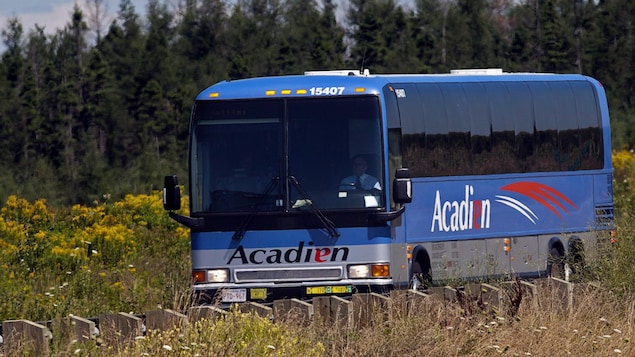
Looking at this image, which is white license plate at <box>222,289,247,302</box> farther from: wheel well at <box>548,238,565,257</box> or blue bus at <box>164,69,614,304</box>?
wheel well at <box>548,238,565,257</box>

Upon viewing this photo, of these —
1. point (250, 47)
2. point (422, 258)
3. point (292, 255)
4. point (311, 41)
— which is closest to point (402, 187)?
point (292, 255)

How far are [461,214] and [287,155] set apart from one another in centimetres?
354

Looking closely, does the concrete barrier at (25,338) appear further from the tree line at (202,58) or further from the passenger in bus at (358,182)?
the tree line at (202,58)

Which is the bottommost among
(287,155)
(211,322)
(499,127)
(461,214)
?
(211,322)

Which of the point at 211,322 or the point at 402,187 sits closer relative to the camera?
the point at 211,322

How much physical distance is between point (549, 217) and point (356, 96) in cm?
546

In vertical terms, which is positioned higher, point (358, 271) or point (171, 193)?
point (171, 193)

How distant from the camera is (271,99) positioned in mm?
17609

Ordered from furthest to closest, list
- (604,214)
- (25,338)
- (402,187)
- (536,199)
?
(604,214)
(536,199)
(402,187)
(25,338)

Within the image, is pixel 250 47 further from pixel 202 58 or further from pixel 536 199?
pixel 536 199

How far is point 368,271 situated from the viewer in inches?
659

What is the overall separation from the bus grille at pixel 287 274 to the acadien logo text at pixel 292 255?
0.36 feet

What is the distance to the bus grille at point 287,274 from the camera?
55.2ft

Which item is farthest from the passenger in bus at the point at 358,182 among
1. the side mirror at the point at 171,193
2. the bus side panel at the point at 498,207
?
the side mirror at the point at 171,193
